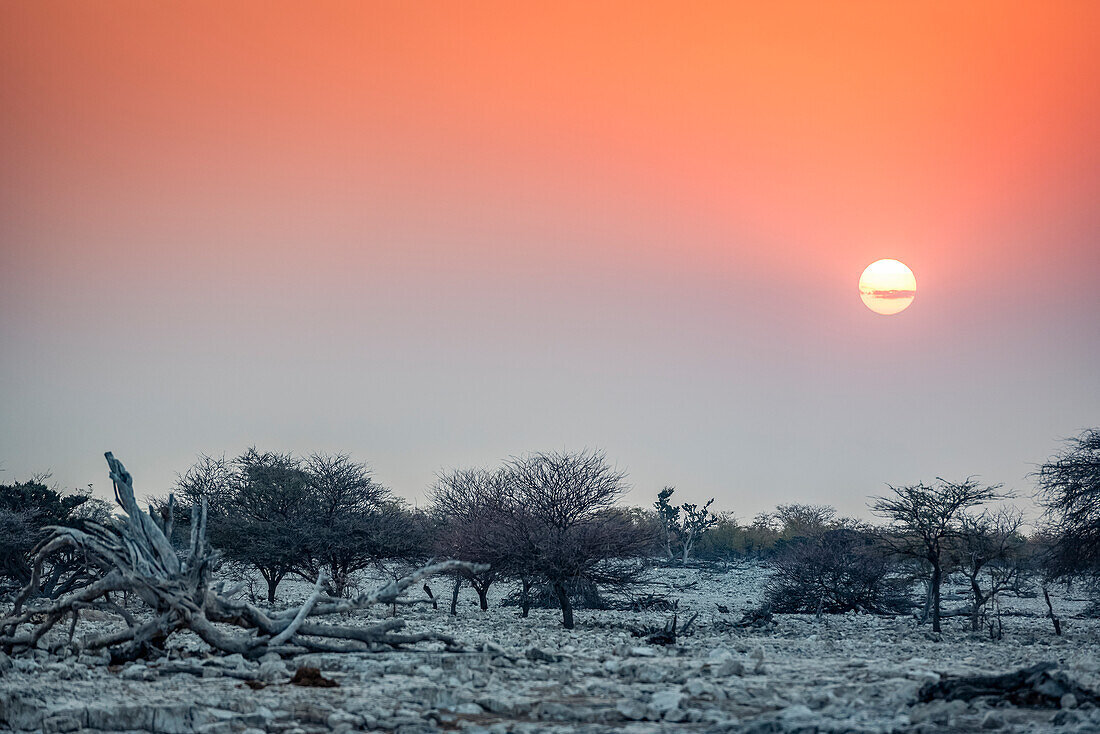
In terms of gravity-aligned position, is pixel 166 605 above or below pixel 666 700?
above

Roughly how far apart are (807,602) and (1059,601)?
16.1 meters

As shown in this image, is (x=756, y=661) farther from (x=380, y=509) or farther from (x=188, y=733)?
(x=380, y=509)

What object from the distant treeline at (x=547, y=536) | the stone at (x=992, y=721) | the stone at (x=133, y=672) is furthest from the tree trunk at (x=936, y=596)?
the stone at (x=133, y=672)

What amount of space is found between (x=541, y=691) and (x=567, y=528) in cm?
1577

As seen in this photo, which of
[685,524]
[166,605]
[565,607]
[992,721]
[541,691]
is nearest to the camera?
[992,721]

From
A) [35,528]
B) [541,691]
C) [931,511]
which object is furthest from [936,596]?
[35,528]

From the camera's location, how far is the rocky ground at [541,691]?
8898 millimetres

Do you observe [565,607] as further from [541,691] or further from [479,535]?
[541,691]

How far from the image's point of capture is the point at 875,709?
30.5 feet

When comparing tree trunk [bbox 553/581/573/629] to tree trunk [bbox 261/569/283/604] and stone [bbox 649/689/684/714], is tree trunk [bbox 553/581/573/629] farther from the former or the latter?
stone [bbox 649/689/684/714]

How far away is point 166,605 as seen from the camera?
45.5 feet

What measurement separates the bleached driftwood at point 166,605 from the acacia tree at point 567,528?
32.1 feet

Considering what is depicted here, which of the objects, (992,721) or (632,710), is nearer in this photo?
(992,721)

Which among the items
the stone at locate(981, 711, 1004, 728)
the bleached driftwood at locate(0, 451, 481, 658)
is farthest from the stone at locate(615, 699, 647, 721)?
the bleached driftwood at locate(0, 451, 481, 658)
